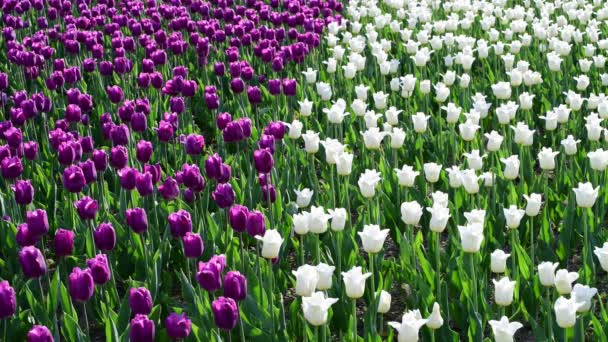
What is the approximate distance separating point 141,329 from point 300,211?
2.07 meters

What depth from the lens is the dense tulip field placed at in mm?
3334

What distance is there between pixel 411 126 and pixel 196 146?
6.61 ft

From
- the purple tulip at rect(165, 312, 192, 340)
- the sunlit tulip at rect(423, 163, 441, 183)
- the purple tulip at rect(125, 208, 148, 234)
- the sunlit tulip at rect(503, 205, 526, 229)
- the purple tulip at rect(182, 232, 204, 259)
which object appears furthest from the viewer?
the sunlit tulip at rect(423, 163, 441, 183)

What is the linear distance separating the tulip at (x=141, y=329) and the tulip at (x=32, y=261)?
64 cm

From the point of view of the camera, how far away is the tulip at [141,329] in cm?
286

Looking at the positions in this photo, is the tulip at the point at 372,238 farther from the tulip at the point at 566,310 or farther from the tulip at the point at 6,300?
the tulip at the point at 6,300

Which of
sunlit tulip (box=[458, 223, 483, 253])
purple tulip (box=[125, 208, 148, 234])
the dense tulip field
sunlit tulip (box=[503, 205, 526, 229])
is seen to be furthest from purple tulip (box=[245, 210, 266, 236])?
sunlit tulip (box=[503, 205, 526, 229])

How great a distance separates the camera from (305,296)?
3.08 m

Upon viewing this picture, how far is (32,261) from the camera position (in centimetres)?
331

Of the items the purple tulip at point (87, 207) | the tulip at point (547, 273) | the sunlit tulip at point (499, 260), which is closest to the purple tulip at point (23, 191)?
the purple tulip at point (87, 207)

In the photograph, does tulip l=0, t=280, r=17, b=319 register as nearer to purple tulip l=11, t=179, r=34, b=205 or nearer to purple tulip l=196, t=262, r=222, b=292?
purple tulip l=196, t=262, r=222, b=292

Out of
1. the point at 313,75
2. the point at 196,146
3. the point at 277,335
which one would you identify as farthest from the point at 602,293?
the point at 313,75

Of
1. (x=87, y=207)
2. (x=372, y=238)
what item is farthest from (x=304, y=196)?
(x=87, y=207)

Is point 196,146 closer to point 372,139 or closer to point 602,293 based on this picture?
point 372,139
